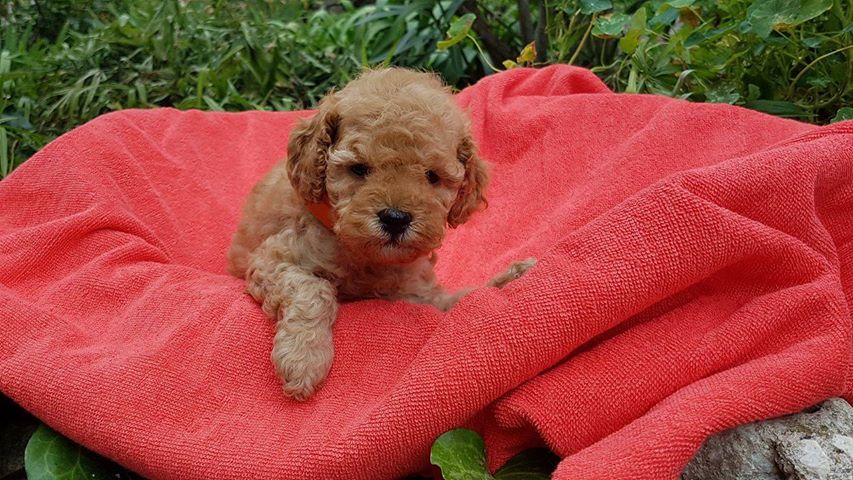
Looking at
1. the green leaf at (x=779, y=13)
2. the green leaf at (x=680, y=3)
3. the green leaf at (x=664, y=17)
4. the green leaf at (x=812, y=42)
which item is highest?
the green leaf at (x=779, y=13)

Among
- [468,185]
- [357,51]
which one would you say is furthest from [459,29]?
[468,185]

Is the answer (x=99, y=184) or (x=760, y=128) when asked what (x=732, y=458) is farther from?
(x=99, y=184)

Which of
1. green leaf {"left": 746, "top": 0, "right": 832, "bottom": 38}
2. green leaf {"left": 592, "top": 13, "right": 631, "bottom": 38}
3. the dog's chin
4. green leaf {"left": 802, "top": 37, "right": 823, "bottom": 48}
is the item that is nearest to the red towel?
the dog's chin

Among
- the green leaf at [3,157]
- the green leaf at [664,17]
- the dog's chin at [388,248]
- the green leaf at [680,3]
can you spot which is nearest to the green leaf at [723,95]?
the green leaf at [664,17]

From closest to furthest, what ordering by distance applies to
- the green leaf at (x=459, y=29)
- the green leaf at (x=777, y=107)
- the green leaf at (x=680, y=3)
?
the green leaf at (x=680, y=3), the green leaf at (x=777, y=107), the green leaf at (x=459, y=29)

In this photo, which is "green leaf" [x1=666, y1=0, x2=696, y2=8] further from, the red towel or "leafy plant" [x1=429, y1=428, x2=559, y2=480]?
"leafy plant" [x1=429, y1=428, x2=559, y2=480]

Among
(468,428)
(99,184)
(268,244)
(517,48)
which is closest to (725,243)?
(468,428)

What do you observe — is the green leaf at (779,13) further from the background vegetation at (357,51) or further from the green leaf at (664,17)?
the green leaf at (664,17)
